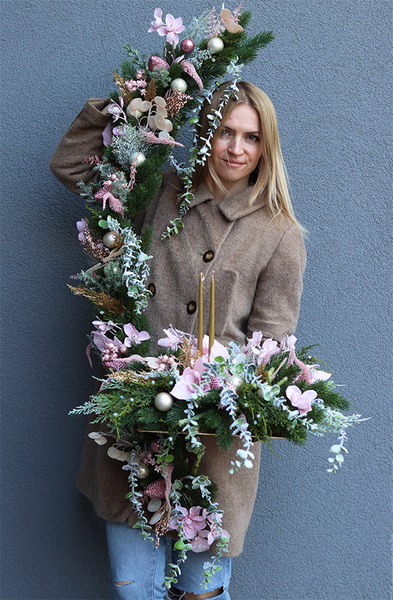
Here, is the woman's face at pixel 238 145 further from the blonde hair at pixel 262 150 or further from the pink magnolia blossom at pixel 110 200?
the pink magnolia blossom at pixel 110 200

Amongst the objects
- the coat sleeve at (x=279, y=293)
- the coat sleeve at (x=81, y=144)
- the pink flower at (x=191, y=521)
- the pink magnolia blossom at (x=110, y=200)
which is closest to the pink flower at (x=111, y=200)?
the pink magnolia blossom at (x=110, y=200)

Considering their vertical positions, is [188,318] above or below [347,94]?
below

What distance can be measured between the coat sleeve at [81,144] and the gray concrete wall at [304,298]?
0.30m

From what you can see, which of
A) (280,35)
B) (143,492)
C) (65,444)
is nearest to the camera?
(143,492)

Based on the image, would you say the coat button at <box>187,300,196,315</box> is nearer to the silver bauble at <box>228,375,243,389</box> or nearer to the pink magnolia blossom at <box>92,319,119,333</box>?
the pink magnolia blossom at <box>92,319,119,333</box>

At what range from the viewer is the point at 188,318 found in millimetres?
1515

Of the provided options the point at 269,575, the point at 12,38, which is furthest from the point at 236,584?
the point at 12,38

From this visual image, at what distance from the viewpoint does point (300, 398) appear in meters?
1.25

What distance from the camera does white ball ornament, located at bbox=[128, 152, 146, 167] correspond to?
148 cm

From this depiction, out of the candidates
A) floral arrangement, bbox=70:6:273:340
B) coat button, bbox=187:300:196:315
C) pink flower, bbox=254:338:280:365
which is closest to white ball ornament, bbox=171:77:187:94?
floral arrangement, bbox=70:6:273:340

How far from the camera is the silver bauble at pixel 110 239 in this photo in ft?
4.77

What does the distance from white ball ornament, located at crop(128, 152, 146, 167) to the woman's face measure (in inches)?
7.3

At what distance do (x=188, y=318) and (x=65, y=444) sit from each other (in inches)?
27.5

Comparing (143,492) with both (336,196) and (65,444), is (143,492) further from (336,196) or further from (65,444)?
(336,196)
